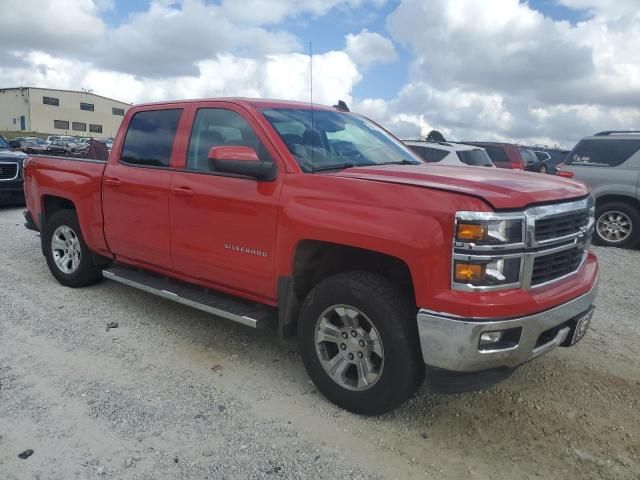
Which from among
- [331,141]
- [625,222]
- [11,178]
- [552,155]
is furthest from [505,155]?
[331,141]

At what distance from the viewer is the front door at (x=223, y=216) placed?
3.55 meters

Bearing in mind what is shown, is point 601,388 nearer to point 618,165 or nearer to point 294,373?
point 294,373

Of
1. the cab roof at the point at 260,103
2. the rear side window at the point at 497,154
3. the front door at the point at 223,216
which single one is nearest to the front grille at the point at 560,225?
the front door at the point at 223,216

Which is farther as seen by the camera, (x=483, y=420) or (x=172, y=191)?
(x=172, y=191)

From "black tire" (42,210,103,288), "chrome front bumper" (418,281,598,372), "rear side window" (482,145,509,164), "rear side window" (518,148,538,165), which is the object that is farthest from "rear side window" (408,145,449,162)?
"rear side window" (518,148,538,165)

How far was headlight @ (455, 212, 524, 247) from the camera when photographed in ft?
8.73

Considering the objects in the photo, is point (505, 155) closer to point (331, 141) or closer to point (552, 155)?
point (552, 155)

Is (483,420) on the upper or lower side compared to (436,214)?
lower

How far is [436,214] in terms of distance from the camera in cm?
275

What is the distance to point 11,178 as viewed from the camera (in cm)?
1103

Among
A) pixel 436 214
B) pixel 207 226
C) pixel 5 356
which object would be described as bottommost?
pixel 5 356

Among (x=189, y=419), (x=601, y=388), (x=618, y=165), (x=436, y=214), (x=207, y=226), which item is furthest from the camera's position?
(x=618, y=165)

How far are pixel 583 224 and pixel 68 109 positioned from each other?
300 feet

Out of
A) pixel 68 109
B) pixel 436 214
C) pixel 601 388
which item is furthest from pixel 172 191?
pixel 68 109
